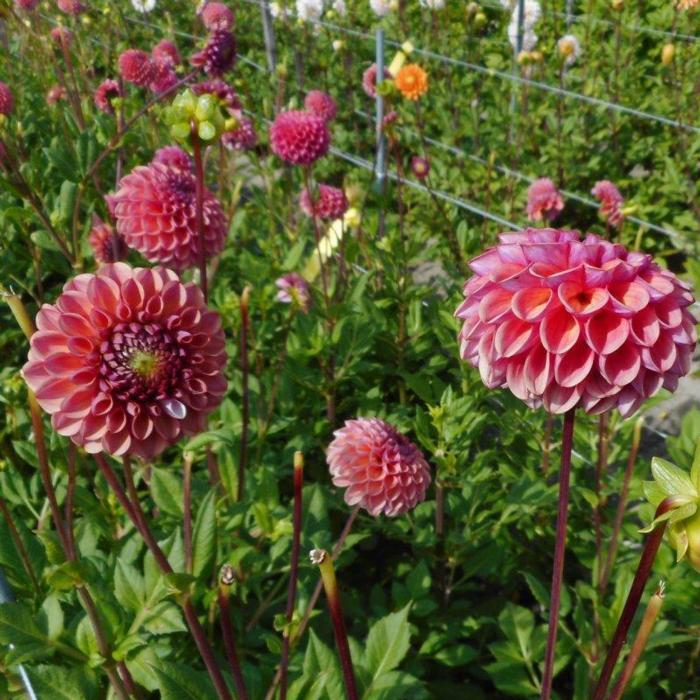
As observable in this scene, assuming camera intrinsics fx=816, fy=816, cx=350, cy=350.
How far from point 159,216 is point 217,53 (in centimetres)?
94

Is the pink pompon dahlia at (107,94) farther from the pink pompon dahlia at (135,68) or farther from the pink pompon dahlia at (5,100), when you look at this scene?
the pink pompon dahlia at (5,100)

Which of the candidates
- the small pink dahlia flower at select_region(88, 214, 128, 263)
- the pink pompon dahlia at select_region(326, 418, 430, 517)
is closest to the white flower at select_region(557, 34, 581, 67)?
the small pink dahlia flower at select_region(88, 214, 128, 263)

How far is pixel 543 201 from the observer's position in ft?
9.51

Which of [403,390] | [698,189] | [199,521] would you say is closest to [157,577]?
[199,521]

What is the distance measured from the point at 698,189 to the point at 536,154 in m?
0.83

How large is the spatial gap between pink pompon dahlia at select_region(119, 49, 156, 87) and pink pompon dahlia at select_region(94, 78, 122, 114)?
12 centimetres

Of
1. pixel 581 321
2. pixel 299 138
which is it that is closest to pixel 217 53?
pixel 299 138

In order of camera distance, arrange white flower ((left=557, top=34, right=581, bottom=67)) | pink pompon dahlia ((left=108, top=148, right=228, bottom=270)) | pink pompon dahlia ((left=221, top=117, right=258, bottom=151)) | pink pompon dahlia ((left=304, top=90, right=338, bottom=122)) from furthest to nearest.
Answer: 1. white flower ((left=557, top=34, right=581, bottom=67))
2. pink pompon dahlia ((left=304, top=90, right=338, bottom=122))
3. pink pompon dahlia ((left=221, top=117, right=258, bottom=151))
4. pink pompon dahlia ((left=108, top=148, right=228, bottom=270))

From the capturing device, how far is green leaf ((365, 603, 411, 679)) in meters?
1.26

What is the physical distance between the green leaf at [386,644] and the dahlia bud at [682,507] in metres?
0.68

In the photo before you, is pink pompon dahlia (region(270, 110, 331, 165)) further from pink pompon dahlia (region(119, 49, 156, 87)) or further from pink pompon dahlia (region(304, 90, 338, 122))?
pink pompon dahlia (region(119, 49, 156, 87))

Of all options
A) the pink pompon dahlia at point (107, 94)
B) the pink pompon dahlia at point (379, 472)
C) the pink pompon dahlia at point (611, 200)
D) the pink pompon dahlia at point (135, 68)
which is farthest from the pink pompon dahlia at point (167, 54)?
the pink pompon dahlia at point (379, 472)

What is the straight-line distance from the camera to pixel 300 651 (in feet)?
4.78

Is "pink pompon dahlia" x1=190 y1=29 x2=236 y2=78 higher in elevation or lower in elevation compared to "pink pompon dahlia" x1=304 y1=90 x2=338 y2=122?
higher
